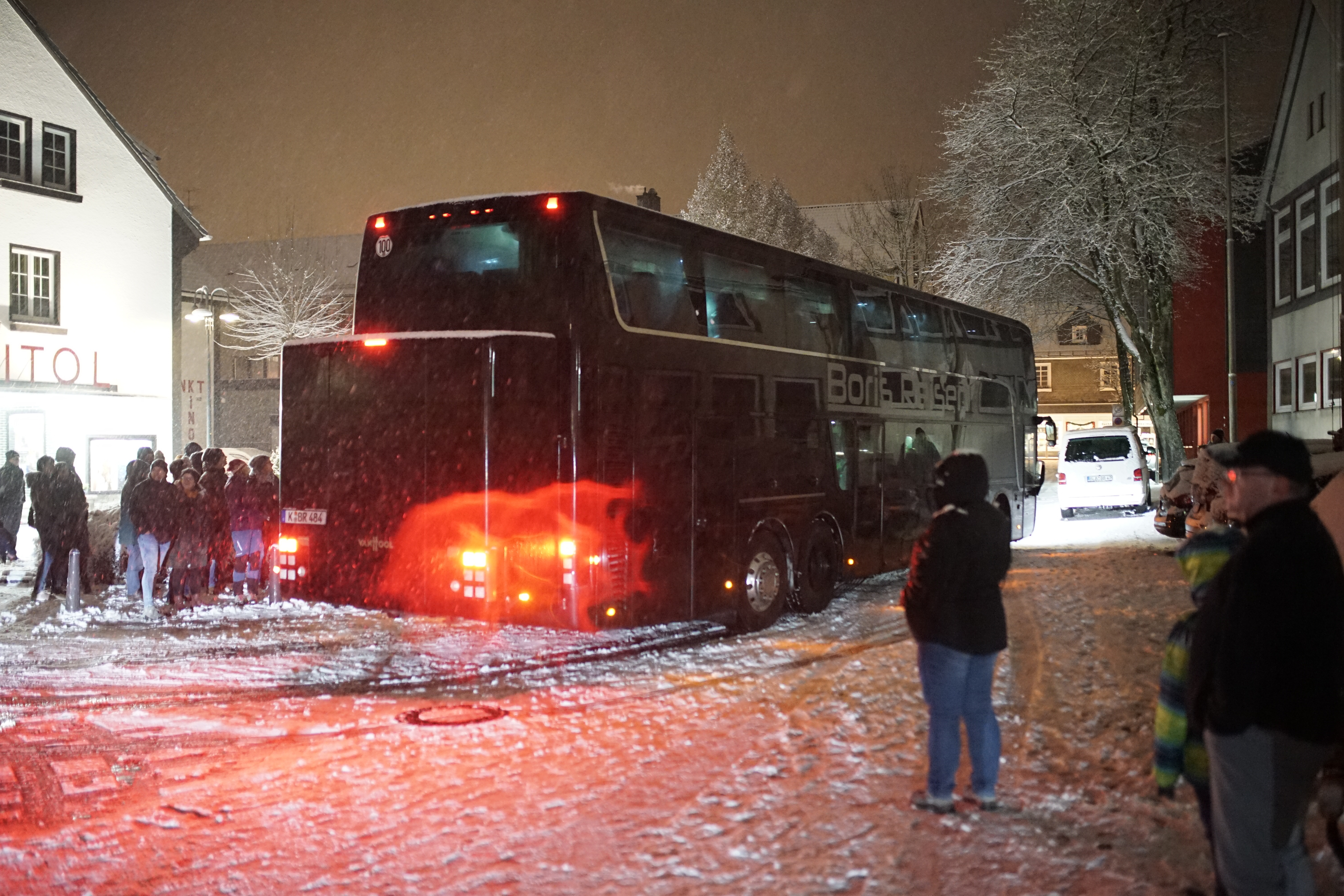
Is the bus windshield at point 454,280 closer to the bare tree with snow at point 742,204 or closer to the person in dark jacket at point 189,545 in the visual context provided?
the person in dark jacket at point 189,545

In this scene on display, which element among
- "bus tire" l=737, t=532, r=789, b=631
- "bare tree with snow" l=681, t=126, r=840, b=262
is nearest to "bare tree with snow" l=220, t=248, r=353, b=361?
"bare tree with snow" l=681, t=126, r=840, b=262

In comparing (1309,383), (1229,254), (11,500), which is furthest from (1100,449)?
(11,500)

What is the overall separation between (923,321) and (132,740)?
12170 mm

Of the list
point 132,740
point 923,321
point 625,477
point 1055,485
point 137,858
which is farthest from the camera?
point 1055,485

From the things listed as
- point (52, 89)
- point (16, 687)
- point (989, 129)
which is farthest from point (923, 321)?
point (52, 89)

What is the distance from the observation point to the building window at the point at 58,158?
28.2 metres

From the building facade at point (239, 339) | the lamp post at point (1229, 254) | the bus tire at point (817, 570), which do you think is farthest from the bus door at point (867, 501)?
the building facade at point (239, 339)

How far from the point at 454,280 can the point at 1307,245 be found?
31.6 m

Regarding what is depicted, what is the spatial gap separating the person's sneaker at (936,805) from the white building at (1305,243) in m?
27.6

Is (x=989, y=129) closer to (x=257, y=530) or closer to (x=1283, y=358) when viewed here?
(x=1283, y=358)

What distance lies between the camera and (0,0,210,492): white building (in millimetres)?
27219

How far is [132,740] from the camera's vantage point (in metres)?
7.96

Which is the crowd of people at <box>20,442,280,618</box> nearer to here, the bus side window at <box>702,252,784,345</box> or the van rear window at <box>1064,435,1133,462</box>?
the bus side window at <box>702,252,784,345</box>

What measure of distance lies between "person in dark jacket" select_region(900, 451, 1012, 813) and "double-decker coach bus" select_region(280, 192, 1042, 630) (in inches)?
191
